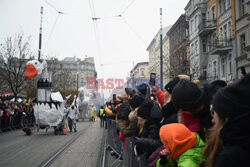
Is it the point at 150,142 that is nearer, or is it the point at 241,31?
the point at 150,142

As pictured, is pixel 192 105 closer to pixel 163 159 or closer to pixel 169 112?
pixel 163 159

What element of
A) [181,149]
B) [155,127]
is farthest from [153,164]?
[181,149]

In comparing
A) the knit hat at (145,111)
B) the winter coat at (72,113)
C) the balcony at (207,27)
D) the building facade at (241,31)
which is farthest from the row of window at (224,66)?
the knit hat at (145,111)

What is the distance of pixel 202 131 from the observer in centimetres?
260

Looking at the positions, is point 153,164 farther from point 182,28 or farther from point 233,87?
point 182,28

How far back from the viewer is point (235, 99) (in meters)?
1.68

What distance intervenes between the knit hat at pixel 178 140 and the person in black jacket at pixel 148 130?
99cm

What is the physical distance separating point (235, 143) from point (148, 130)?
6.68 ft

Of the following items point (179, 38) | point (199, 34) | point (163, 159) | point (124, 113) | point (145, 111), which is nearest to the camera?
point (163, 159)

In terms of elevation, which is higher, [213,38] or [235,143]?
[213,38]

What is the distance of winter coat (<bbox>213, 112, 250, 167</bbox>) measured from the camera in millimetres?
1543

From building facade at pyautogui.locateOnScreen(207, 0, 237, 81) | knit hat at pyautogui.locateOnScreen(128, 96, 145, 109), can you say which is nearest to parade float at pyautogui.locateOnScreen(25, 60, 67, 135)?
knit hat at pyautogui.locateOnScreen(128, 96, 145, 109)

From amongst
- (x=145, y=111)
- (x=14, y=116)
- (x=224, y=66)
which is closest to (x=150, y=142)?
(x=145, y=111)

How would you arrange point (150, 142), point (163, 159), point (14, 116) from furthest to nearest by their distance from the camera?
1. point (14, 116)
2. point (150, 142)
3. point (163, 159)
